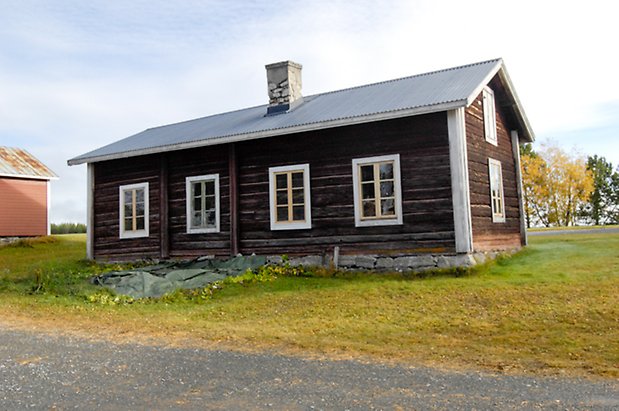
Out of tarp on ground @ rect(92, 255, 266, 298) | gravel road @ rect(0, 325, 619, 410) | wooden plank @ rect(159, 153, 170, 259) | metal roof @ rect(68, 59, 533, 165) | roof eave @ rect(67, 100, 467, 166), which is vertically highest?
metal roof @ rect(68, 59, 533, 165)

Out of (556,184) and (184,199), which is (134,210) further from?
(556,184)

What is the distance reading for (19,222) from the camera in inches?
1251

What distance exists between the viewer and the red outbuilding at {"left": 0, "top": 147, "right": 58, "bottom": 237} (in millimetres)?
31280

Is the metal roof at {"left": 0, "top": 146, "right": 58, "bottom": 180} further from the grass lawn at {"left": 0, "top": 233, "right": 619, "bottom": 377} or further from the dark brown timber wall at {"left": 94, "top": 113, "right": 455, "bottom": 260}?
the grass lawn at {"left": 0, "top": 233, "right": 619, "bottom": 377}

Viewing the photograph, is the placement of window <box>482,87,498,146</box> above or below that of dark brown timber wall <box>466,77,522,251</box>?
above

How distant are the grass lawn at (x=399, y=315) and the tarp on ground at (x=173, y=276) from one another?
676mm

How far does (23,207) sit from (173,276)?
819 inches

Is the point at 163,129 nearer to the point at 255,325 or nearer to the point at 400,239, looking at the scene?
the point at 400,239

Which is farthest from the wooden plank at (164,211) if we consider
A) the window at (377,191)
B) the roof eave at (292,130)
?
the window at (377,191)

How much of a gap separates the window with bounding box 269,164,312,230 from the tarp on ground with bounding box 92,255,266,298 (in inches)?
53.5

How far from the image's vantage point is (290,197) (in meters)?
17.3

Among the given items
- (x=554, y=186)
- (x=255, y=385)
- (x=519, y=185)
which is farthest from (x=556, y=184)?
(x=255, y=385)

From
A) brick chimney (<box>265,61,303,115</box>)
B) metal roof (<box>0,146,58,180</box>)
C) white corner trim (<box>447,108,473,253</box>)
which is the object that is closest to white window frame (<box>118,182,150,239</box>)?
brick chimney (<box>265,61,303,115</box>)

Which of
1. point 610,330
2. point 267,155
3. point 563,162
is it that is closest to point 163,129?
point 267,155
